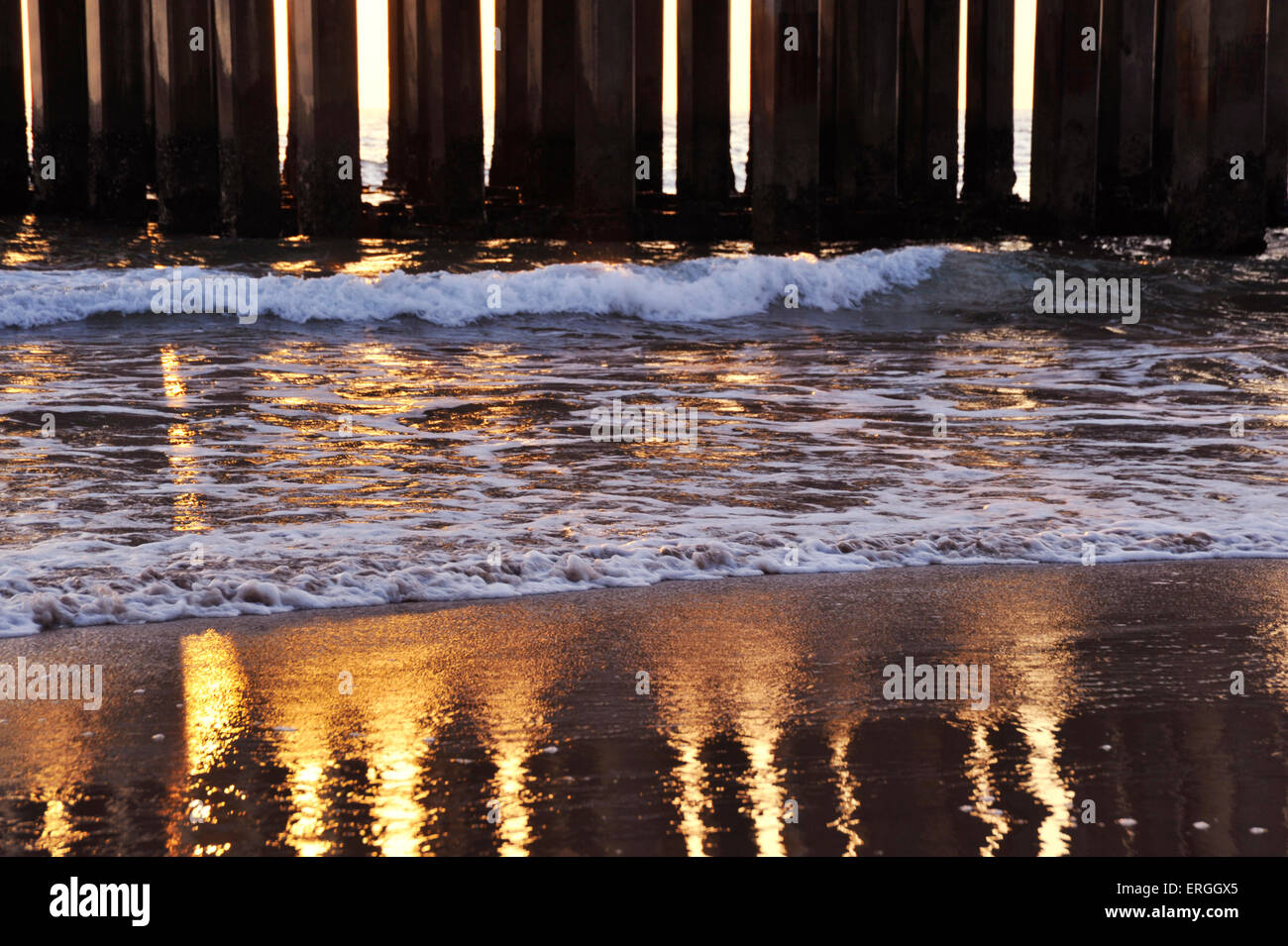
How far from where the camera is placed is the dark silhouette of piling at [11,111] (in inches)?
661

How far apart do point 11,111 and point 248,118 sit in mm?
5342

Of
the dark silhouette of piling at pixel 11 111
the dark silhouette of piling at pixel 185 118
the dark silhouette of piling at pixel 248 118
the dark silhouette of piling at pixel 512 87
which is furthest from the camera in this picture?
the dark silhouette of piling at pixel 512 87

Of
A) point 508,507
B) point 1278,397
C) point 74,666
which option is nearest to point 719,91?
point 1278,397

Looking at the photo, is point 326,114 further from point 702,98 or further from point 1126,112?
point 1126,112

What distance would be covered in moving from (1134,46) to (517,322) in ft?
31.8

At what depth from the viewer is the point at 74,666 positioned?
3.38 metres

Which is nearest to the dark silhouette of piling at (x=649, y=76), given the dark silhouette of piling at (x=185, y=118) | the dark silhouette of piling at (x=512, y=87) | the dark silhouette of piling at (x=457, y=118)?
the dark silhouette of piling at (x=512, y=87)

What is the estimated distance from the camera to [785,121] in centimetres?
1286

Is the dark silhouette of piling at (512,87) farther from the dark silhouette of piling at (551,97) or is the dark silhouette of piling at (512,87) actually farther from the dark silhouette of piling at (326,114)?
the dark silhouette of piling at (326,114)

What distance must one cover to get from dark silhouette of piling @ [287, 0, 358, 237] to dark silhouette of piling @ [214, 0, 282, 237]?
0.25 meters

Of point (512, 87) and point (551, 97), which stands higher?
point (512, 87)

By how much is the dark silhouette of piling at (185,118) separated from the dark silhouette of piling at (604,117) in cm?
359

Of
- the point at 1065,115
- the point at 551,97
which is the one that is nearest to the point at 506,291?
the point at 551,97
